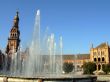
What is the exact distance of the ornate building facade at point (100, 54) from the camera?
9306 centimetres

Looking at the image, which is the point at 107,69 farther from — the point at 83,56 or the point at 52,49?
the point at 83,56

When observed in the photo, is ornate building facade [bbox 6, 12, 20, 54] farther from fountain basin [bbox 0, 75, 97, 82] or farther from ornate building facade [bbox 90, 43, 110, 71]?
fountain basin [bbox 0, 75, 97, 82]

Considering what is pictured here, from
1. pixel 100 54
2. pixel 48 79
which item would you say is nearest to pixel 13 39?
pixel 100 54

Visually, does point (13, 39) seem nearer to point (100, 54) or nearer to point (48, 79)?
point (100, 54)

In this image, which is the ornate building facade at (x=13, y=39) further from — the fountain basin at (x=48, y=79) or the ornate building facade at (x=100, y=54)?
the fountain basin at (x=48, y=79)

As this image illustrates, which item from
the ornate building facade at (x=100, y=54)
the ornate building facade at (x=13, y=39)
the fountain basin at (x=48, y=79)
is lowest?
the fountain basin at (x=48, y=79)

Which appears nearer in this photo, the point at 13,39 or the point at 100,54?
the point at 13,39

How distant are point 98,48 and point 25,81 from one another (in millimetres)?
78080

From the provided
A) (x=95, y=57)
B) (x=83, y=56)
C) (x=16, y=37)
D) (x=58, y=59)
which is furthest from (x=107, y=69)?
(x=83, y=56)

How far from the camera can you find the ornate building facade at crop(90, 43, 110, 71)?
3664 inches

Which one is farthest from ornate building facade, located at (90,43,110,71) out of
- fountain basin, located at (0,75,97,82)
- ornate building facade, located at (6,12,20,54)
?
fountain basin, located at (0,75,97,82)

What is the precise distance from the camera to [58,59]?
40031mm

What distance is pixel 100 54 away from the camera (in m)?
95.6

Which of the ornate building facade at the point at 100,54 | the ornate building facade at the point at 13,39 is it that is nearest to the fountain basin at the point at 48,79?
the ornate building facade at the point at 100,54
